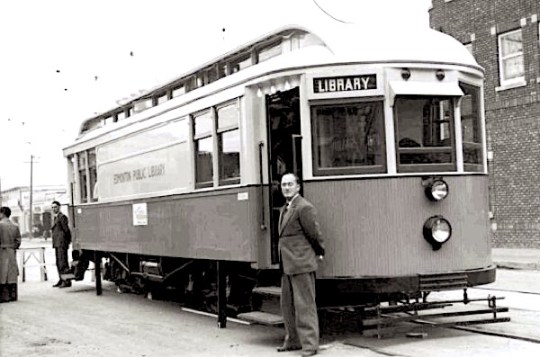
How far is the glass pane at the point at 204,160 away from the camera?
10492 millimetres

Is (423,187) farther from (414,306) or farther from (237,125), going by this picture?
(237,125)

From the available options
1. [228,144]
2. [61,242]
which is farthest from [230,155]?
[61,242]

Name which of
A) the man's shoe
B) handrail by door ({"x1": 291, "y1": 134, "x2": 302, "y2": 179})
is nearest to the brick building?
handrail by door ({"x1": 291, "y1": 134, "x2": 302, "y2": 179})

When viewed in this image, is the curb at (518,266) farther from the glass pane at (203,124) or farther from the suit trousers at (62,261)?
the glass pane at (203,124)

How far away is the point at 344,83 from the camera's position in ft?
28.4

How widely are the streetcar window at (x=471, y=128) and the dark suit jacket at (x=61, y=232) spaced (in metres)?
11.3

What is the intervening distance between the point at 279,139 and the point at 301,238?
1751mm

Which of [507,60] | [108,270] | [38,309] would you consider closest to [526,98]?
[507,60]

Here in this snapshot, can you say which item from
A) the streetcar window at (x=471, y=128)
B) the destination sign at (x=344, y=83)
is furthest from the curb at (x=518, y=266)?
the destination sign at (x=344, y=83)

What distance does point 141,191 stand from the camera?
1312 cm

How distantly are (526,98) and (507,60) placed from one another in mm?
1665

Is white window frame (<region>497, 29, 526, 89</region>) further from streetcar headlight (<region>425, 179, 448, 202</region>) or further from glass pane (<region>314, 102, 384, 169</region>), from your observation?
glass pane (<region>314, 102, 384, 169</region>)

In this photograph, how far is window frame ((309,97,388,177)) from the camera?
8602mm

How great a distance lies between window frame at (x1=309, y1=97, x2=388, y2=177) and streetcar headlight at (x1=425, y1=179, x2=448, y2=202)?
0.50m
